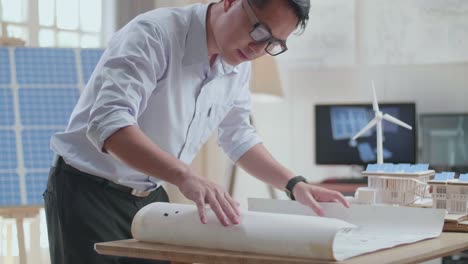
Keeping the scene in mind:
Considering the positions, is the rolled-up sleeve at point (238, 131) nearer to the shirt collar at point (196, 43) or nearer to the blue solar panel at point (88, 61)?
the shirt collar at point (196, 43)

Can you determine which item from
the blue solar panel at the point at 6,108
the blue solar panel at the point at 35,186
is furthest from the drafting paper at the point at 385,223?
the blue solar panel at the point at 6,108

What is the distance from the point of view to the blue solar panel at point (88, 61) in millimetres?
2523

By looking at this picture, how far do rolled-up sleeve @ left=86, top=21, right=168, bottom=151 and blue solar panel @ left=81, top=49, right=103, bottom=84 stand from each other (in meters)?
1.04

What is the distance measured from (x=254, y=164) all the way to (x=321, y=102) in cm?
275

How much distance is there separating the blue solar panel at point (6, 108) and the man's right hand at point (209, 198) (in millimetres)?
1354

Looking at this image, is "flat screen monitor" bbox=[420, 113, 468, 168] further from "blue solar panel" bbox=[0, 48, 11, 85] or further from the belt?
the belt

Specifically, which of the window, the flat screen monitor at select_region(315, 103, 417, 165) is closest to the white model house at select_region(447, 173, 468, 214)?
the window

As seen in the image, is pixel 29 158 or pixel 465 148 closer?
pixel 29 158

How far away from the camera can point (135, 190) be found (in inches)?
62.5

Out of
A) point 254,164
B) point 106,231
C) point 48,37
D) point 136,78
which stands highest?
point 48,37

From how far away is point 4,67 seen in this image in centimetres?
244

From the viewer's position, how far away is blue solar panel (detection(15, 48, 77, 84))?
2445 mm

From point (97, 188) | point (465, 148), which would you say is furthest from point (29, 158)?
point (465, 148)

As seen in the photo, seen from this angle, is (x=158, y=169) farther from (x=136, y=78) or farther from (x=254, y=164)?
(x=254, y=164)
